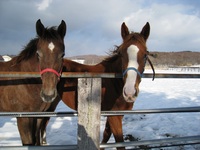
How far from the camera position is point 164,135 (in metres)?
4.31

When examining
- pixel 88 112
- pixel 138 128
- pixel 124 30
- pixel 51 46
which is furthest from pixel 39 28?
pixel 138 128

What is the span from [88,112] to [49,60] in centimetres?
83

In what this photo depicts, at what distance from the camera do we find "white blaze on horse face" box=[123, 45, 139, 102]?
6.77 feet

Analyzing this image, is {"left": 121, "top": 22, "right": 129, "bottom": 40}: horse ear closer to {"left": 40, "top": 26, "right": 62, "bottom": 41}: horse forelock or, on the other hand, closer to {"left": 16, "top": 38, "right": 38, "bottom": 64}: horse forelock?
{"left": 40, "top": 26, "right": 62, "bottom": 41}: horse forelock

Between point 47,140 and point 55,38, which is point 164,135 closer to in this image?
point 47,140

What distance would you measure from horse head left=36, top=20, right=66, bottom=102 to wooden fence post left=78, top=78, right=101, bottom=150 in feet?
1.57

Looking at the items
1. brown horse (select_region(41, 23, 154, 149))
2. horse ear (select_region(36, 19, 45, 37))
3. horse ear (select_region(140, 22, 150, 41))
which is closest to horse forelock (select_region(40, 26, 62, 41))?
horse ear (select_region(36, 19, 45, 37))

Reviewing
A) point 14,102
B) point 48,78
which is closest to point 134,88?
point 48,78

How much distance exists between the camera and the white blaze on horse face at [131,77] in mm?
2062

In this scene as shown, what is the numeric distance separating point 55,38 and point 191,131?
3762mm

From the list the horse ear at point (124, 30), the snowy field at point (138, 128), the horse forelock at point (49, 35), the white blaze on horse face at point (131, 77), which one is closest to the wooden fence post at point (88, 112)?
the white blaze on horse face at point (131, 77)

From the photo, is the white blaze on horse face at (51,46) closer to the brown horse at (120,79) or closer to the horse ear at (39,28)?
the horse ear at (39,28)

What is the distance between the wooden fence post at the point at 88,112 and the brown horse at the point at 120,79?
18.3 inches

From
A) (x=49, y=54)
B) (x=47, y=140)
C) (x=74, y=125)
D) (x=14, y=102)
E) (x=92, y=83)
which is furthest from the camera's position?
(x=74, y=125)
